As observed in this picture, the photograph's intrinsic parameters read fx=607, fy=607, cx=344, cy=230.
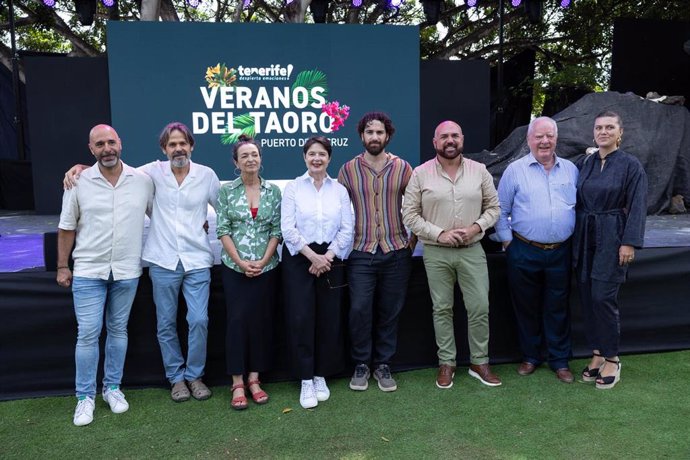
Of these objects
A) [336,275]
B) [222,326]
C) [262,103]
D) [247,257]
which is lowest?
[222,326]

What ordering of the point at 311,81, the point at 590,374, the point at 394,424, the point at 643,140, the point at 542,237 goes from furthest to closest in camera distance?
1. the point at 311,81
2. the point at 643,140
3. the point at 590,374
4. the point at 542,237
5. the point at 394,424

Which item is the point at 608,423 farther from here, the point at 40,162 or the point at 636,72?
the point at 636,72

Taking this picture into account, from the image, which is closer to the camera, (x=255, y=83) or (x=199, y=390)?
(x=199, y=390)

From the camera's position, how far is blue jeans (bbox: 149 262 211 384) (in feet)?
9.74

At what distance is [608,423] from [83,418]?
7.93 feet

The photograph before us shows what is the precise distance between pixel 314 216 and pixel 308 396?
2.95 feet

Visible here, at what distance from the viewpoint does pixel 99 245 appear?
2.82m

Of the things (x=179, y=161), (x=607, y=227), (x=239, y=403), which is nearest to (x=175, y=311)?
(x=239, y=403)

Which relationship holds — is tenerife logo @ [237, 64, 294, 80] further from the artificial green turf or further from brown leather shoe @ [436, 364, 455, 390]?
brown leather shoe @ [436, 364, 455, 390]

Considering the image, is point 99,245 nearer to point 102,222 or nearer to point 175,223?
point 102,222

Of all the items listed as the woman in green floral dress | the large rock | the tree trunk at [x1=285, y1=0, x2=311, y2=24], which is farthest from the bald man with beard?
the tree trunk at [x1=285, y1=0, x2=311, y2=24]

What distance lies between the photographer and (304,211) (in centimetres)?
298

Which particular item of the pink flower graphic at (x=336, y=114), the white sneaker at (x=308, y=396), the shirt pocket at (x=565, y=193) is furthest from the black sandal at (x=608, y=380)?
the pink flower graphic at (x=336, y=114)

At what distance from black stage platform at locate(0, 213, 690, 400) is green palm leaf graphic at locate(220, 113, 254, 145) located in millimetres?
5699
